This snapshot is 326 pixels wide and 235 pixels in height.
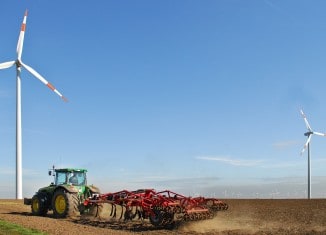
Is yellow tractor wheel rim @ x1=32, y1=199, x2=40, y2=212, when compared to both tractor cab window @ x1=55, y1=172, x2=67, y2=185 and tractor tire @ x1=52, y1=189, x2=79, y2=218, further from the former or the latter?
tractor tire @ x1=52, y1=189, x2=79, y2=218

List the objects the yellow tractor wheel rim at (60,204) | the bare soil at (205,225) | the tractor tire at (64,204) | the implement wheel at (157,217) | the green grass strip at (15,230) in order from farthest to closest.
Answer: the yellow tractor wheel rim at (60,204), the tractor tire at (64,204), the implement wheel at (157,217), the bare soil at (205,225), the green grass strip at (15,230)

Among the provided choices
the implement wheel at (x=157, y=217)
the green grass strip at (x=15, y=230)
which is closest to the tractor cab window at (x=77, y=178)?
the implement wheel at (x=157, y=217)

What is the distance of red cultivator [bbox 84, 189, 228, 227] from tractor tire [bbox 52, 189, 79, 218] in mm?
686

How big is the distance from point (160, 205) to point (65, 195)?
5.64 m

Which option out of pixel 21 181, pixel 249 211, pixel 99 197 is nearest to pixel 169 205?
pixel 99 197

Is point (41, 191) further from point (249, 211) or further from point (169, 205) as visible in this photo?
point (249, 211)

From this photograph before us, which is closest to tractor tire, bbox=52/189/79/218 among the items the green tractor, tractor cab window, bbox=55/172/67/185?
the green tractor

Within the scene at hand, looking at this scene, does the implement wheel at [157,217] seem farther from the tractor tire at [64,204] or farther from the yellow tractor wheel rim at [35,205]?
the yellow tractor wheel rim at [35,205]

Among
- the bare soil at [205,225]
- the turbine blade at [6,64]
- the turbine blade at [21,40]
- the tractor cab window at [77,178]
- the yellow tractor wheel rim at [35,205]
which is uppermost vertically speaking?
the turbine blade at [21,40]

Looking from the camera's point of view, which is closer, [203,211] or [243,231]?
[243,231]

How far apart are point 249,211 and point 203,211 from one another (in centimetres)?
789

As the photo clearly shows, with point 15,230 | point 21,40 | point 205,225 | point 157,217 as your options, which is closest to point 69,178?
point 157,217

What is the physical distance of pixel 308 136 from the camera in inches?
2453

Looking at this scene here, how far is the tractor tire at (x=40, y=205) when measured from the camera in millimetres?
24969
